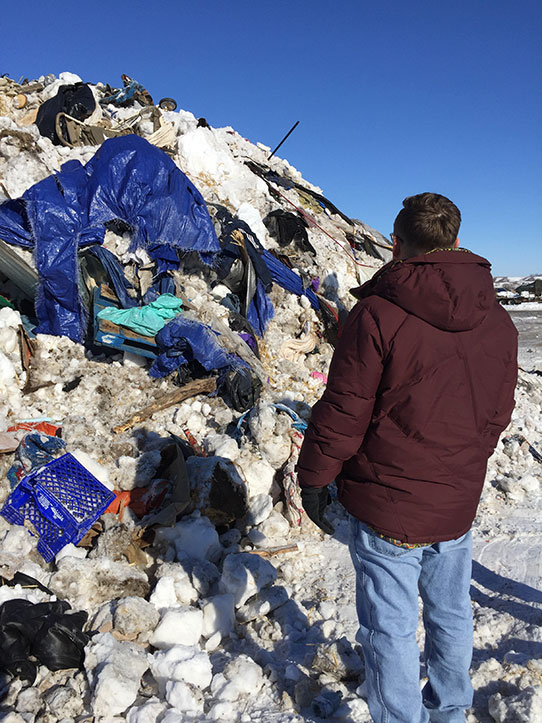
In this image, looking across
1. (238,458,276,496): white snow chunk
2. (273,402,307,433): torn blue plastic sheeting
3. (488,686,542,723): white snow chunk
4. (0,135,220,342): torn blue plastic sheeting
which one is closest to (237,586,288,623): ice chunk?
(238,458,276,496): white snow chunk

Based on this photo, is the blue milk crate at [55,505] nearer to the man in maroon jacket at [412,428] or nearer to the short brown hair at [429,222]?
the man in maroon jacket at [412,428]

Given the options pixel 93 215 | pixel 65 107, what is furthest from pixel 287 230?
pixel 65 107

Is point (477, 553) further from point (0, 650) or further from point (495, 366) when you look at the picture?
point (0, 650)

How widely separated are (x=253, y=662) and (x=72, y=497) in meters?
1.49

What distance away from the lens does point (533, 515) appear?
349 centimetres

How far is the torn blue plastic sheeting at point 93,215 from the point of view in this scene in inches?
188

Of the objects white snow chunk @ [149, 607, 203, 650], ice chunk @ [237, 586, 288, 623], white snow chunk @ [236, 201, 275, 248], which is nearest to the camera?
white snow chunk @ [149, 607, 203, 650]

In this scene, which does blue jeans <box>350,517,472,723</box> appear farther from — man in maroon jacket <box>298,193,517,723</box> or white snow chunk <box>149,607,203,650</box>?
white snow chunk <box>149,607,203,650</box>

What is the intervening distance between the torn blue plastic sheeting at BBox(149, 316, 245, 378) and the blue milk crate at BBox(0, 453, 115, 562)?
1.70 m

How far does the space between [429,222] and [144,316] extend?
3587mm

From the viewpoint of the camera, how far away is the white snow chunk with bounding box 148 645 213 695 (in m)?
1.98

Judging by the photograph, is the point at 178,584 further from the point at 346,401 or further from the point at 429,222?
the point at 429,222

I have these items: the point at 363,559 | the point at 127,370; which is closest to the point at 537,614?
the point at 363,559

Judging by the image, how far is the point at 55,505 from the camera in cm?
286
